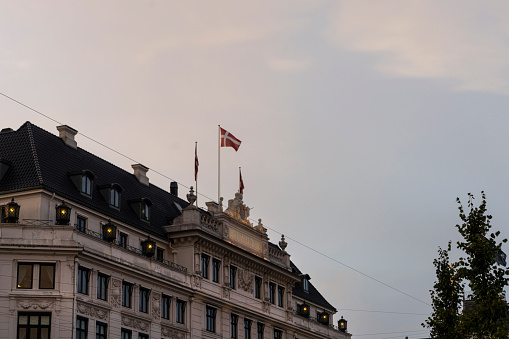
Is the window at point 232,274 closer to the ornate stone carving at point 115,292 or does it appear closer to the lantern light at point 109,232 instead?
the ornate stone carving at point 115,292

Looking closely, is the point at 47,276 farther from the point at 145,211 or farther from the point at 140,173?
the point at 140,173

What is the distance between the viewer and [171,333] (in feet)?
240

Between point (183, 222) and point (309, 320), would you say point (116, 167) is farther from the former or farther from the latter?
point (309, 320)

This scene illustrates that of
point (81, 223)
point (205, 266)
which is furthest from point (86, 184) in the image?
point (205, 266)

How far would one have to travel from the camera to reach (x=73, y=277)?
62750 millimetres

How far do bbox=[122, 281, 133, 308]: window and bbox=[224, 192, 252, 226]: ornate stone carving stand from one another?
1511 centimetres

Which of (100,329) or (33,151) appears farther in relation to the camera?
(33,151)

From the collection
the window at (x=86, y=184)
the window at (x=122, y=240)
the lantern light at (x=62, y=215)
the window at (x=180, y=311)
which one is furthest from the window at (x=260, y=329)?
the lantern light at (x=62, y=215)

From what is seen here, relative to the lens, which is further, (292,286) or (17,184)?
(292,286)

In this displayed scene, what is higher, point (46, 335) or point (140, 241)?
point (140, 241)

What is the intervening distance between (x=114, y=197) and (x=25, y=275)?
38.3ft

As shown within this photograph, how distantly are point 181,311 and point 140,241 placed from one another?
6471 millimetres

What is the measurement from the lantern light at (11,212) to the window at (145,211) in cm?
1328

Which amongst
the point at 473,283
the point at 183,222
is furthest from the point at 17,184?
the point at 473,283
